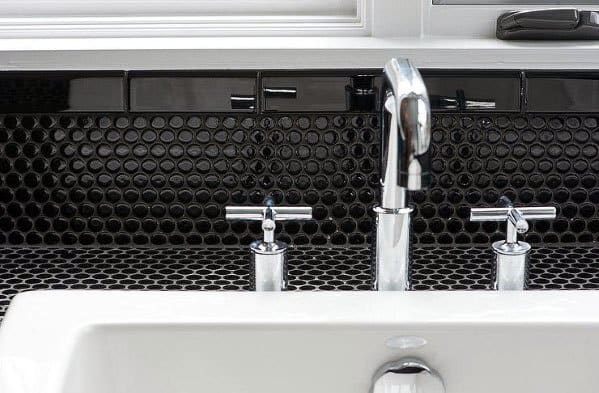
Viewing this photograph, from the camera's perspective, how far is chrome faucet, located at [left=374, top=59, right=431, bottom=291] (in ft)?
3.03

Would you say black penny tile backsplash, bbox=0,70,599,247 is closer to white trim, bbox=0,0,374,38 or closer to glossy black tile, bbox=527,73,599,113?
glossy black tile, bbox=527,73,599,113

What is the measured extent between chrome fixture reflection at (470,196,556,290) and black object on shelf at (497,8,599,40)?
303 mm

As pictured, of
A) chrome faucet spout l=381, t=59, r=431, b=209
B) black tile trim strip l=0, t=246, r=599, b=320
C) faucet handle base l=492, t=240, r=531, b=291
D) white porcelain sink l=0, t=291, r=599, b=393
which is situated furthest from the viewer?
black tile trim strip l=0, t=246, r=599, b=320

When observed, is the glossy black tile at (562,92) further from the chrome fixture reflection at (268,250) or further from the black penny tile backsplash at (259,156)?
the chrome fixture reflection at (268,250)

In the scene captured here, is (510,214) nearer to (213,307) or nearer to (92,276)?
(213,307)

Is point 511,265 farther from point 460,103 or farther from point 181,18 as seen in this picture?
point 181,18

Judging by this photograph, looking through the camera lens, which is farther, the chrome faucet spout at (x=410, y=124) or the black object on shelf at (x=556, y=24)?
the black object on shelf at (x=556, y=24)

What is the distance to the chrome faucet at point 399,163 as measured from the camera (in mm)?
925

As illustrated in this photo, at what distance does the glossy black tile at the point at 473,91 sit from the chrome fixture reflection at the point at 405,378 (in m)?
0.40

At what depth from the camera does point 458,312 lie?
1074 mm

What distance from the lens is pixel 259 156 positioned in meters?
1.37

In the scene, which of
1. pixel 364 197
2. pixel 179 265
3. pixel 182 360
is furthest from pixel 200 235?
pixel 182 360

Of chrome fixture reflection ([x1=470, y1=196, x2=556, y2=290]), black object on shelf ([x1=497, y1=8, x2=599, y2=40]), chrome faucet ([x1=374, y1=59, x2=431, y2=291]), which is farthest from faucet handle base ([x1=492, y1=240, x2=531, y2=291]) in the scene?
black object on shelf ([x1=497, y1=8, x2=599, y2=40])

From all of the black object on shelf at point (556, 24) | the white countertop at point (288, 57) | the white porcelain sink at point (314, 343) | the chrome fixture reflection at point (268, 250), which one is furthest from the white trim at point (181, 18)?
the white porcelain sink at point (314, 343)
